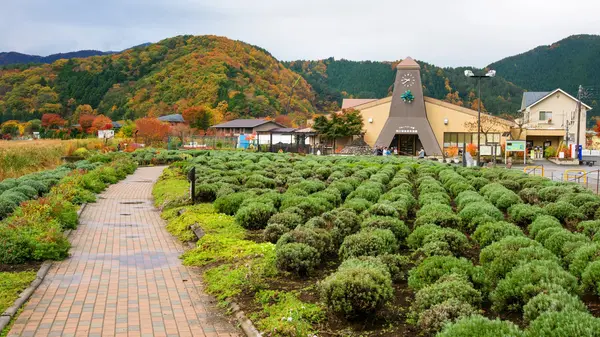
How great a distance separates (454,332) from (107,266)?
23.1 feet

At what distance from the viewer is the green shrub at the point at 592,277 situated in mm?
6656

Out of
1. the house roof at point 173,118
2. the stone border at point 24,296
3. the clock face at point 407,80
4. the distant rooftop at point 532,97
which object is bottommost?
the stone border at point 24,296

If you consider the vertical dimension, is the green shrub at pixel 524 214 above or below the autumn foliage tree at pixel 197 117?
below

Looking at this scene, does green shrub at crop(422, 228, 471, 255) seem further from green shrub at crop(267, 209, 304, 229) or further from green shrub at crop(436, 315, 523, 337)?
green shrub at crop(436, 315, 523, 337)

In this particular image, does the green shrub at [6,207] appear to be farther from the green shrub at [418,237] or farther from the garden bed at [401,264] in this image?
the green shrub at [418,237]

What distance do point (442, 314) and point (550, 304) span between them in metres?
1.06

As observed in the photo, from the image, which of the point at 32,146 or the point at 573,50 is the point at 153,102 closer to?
the point at 32,146

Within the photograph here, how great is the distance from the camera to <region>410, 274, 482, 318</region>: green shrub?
6262mm

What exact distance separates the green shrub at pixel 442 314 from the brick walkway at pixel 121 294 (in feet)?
7.59

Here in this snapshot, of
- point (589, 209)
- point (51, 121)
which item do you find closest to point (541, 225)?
point (589, 209)

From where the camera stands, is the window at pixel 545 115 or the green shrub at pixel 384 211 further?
the window at pixel 545 115

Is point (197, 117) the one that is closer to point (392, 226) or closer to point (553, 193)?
point (553, 193)

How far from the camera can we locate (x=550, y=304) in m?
5.54

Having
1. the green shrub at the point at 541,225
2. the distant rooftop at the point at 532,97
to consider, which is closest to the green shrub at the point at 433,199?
the green shrub at the point at 541,225
